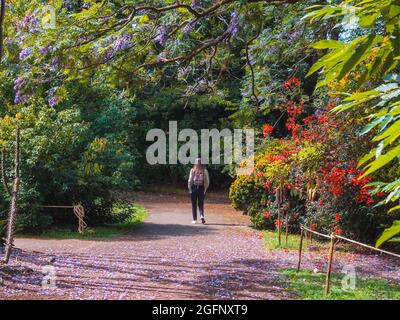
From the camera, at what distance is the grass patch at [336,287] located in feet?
21.0

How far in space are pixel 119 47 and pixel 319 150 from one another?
15.4 ft

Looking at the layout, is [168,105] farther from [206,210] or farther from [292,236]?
[292,236]

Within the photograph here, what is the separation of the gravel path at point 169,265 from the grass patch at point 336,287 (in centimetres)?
22

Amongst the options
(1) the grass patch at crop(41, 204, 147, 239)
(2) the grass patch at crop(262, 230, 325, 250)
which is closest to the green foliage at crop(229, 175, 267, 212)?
(2) the grass patch at crop(262, 230, 325, 250)

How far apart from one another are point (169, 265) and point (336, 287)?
2.77 metres

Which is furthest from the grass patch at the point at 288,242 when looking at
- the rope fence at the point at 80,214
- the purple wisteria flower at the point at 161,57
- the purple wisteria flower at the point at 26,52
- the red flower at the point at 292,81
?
the purple wisteria flower at the point at 26,52

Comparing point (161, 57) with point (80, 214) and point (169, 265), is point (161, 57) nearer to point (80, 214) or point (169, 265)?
point (169, 265)

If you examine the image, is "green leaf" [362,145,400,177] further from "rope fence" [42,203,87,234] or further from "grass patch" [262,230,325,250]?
"rope fence" [42,203,87,234]

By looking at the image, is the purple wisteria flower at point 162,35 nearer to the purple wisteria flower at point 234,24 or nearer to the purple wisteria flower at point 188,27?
the purple wisteria flower at point 188,27

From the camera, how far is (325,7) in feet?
5.03

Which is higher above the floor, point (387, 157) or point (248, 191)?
point (387, 157)

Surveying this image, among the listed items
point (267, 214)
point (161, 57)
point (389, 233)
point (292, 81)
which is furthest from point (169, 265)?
point (389, 233)

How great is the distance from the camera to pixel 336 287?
688 centimetres
